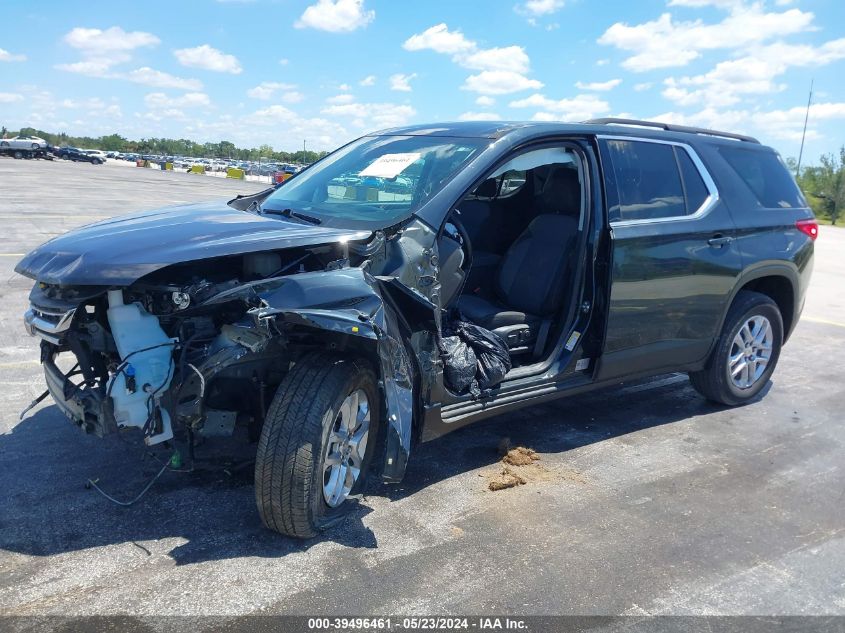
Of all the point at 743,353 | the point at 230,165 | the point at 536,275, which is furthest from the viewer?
the point at 230,165

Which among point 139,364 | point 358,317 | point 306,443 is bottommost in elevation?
point 306,443

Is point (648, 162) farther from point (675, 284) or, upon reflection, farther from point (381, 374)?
point (381, 374)

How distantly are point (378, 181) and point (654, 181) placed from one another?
6.09 feet

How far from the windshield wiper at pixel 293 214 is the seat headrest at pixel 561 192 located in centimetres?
180

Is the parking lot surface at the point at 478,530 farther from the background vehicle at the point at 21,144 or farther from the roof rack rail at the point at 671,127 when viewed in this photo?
the background vehicle at the point at 21,144

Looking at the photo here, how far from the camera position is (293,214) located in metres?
3.98

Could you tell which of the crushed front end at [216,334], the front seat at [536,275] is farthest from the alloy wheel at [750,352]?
the crushed front end at [216,334]

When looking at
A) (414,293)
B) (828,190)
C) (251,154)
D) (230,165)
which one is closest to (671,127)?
(414,293)

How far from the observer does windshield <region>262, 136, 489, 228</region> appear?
12.2ft

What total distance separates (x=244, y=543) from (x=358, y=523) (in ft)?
1.80

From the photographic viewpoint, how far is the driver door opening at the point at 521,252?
4234mm

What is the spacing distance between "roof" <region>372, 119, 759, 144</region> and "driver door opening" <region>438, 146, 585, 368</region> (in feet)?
0.43

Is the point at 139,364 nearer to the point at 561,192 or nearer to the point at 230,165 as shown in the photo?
the point at 561,192

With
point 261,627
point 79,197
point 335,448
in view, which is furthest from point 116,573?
point 79,197
